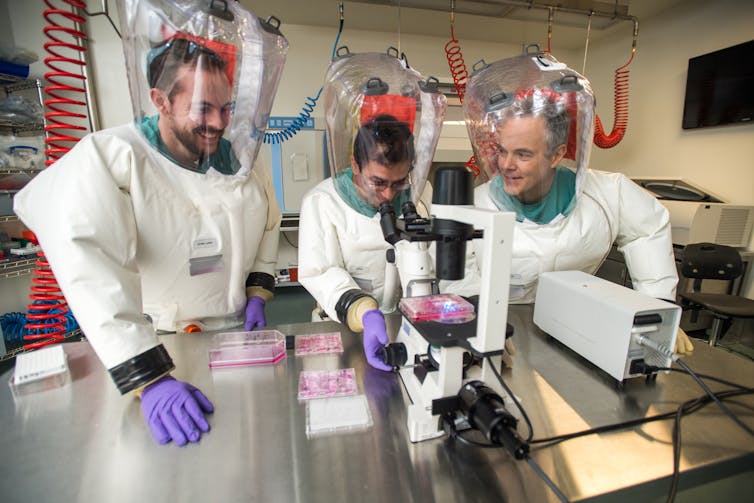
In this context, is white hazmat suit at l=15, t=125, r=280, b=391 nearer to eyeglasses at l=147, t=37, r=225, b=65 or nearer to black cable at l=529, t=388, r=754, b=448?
eyeglasses at l=147, t=37, r=225, b=65

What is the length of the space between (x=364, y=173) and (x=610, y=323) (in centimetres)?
73

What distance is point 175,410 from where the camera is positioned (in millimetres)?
613

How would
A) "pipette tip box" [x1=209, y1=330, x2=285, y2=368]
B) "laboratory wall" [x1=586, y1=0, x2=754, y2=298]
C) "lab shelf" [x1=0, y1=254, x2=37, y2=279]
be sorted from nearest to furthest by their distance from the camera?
1. "pipette tip box" [x1=209, y1=330, x2=285, y2=368]
2. "lab shelf" [x1=0, y1=254, x2=37, y2=279]
3. "laboratory wall" [x1=586, y1=0, x2=754, y2=298]

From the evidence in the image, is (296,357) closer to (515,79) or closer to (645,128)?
(515,79)

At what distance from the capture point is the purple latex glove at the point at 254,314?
1125 mm

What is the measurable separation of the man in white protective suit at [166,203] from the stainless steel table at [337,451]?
7 cm

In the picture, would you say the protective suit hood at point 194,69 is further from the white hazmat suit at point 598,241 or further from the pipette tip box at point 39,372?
the white hazmat suit at point 598,241

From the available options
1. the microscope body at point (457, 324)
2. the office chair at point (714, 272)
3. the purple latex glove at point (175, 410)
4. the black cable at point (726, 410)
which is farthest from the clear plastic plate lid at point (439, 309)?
the office chair at point (714, 272)

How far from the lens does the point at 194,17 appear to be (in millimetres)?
814

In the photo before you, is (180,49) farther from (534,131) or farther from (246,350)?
A: (534,131)

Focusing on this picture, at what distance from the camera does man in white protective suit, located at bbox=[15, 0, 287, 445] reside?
0.67 meters

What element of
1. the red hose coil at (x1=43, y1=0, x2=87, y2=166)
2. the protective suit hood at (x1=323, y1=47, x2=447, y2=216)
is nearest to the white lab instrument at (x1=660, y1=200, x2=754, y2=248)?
the protective suit hood at (x1=323, y1=47, x2=447, y2=216)

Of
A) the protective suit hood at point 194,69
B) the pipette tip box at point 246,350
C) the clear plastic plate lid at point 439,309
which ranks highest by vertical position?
the protective suit hood at point 194,69

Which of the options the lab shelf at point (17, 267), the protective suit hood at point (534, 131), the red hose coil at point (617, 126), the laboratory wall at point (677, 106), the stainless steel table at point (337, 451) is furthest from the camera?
the red hose coil at point (617, 126)
